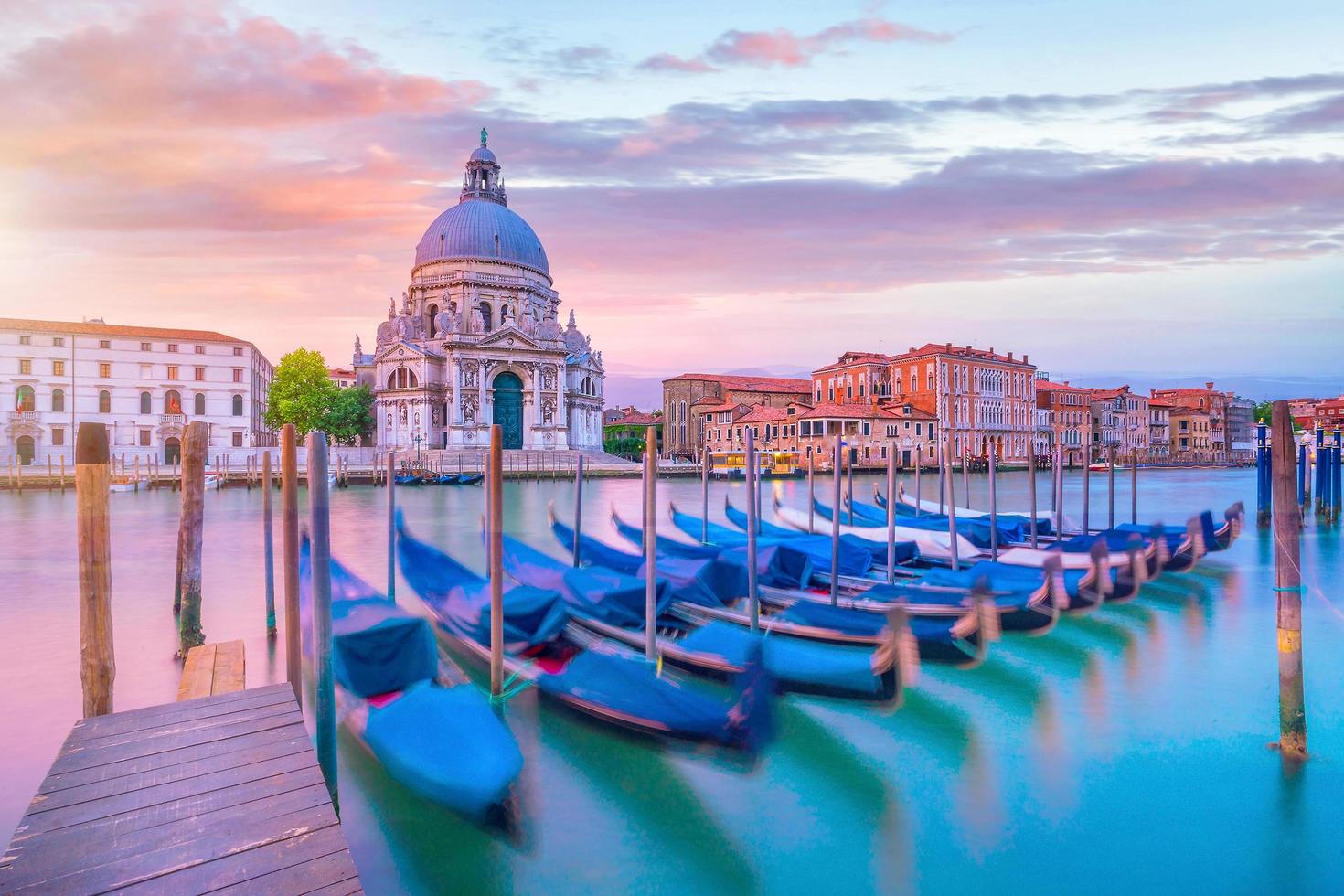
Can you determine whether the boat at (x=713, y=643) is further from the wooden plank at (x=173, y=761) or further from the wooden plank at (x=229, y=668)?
the wooden plank at (x=229, y=668)

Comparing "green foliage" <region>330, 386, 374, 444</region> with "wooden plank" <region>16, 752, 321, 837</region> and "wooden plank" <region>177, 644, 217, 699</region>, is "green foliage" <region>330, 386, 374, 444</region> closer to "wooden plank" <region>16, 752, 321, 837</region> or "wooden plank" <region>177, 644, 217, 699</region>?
"wooden plank" <region>177, 644, 217, 699</region>

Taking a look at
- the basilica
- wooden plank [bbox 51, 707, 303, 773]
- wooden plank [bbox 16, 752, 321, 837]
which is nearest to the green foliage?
the basilica

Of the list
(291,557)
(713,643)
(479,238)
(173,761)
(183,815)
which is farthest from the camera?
(479,238)

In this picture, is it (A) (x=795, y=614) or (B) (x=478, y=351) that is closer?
(A) (x=795, y=614)

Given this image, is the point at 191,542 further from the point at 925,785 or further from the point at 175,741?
the point at 925,785

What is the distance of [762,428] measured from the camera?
38.6 meters

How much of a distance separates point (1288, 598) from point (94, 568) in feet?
17.5

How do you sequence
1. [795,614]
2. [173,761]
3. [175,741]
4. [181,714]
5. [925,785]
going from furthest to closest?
1. [795,614]
2. [925,785]
3. [181,714]
4. [175,741]
5. [173,761]

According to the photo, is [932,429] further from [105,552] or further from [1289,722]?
[105,552]

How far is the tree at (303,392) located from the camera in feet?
108

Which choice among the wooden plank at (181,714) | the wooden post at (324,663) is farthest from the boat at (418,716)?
the wooden plank at (181,714)

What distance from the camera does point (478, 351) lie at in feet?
109

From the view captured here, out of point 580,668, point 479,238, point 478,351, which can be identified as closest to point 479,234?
point 479,238

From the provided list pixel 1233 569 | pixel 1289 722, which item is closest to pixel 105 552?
pixel 1289 722
